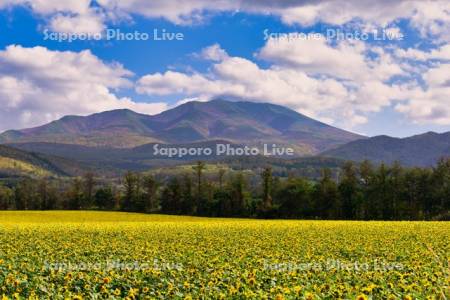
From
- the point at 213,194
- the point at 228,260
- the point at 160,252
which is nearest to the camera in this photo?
the point at 228,260

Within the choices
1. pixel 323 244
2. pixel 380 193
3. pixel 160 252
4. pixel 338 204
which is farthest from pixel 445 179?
pixel 160 252

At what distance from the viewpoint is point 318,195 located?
96125mm

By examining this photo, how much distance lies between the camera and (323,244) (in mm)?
28203

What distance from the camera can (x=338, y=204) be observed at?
93.6 metres

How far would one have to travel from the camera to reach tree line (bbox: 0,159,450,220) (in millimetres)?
92688

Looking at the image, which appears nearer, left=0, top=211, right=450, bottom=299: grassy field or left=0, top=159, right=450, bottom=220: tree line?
left=0, top=211, right=450, bottom=299: grassy field

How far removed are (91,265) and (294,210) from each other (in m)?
80.4

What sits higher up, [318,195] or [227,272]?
[318,195]

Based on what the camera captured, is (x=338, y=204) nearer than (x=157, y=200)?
Yes

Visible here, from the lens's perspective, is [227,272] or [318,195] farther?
[318,195]

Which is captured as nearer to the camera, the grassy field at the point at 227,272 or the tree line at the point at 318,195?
the grassy field at the point at 227,272

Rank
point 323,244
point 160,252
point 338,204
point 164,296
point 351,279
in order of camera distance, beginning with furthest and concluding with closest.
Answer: point 338,204, point 323,244, point 160,252, point 351,279, point 164,296

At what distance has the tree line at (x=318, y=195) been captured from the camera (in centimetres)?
9269

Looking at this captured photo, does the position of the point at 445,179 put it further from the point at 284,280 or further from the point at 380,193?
the point at 284,280
